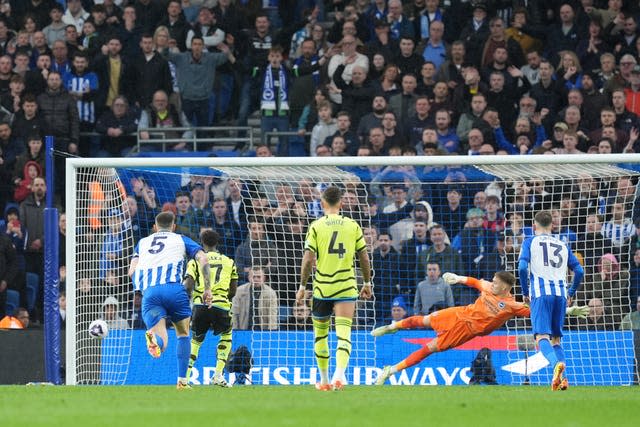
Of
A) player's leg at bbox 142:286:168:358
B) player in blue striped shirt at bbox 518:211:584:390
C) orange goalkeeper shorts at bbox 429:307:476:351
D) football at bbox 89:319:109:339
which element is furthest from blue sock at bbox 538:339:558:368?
football at bbox 89:319:109:339

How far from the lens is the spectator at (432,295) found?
1709 centimetres

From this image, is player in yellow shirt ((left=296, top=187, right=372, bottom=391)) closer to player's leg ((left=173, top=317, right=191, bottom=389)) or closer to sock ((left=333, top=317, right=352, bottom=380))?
sock ((left=333, top=317, right=352, bottom=380))

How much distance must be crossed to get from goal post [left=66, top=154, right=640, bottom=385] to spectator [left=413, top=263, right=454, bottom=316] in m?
0.02

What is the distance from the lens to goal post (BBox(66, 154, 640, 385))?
16.4 metres

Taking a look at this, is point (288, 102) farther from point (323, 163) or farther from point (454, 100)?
point (323, 163)

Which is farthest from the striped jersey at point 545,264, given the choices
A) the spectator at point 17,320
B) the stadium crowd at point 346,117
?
the spectator at point 17,320

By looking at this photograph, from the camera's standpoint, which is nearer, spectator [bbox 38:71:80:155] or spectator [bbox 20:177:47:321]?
spectator [bbox 20:177:47:321]

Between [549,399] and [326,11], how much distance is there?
13.7m

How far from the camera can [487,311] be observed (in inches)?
587

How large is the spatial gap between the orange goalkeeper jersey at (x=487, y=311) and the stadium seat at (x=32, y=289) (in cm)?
715

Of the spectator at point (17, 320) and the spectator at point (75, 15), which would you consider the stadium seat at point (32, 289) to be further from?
the spectator at point (75, 15)

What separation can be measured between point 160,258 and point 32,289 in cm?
612

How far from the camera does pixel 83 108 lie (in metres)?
22.1

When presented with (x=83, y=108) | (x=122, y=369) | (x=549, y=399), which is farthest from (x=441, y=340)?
(x=83, y=108)
